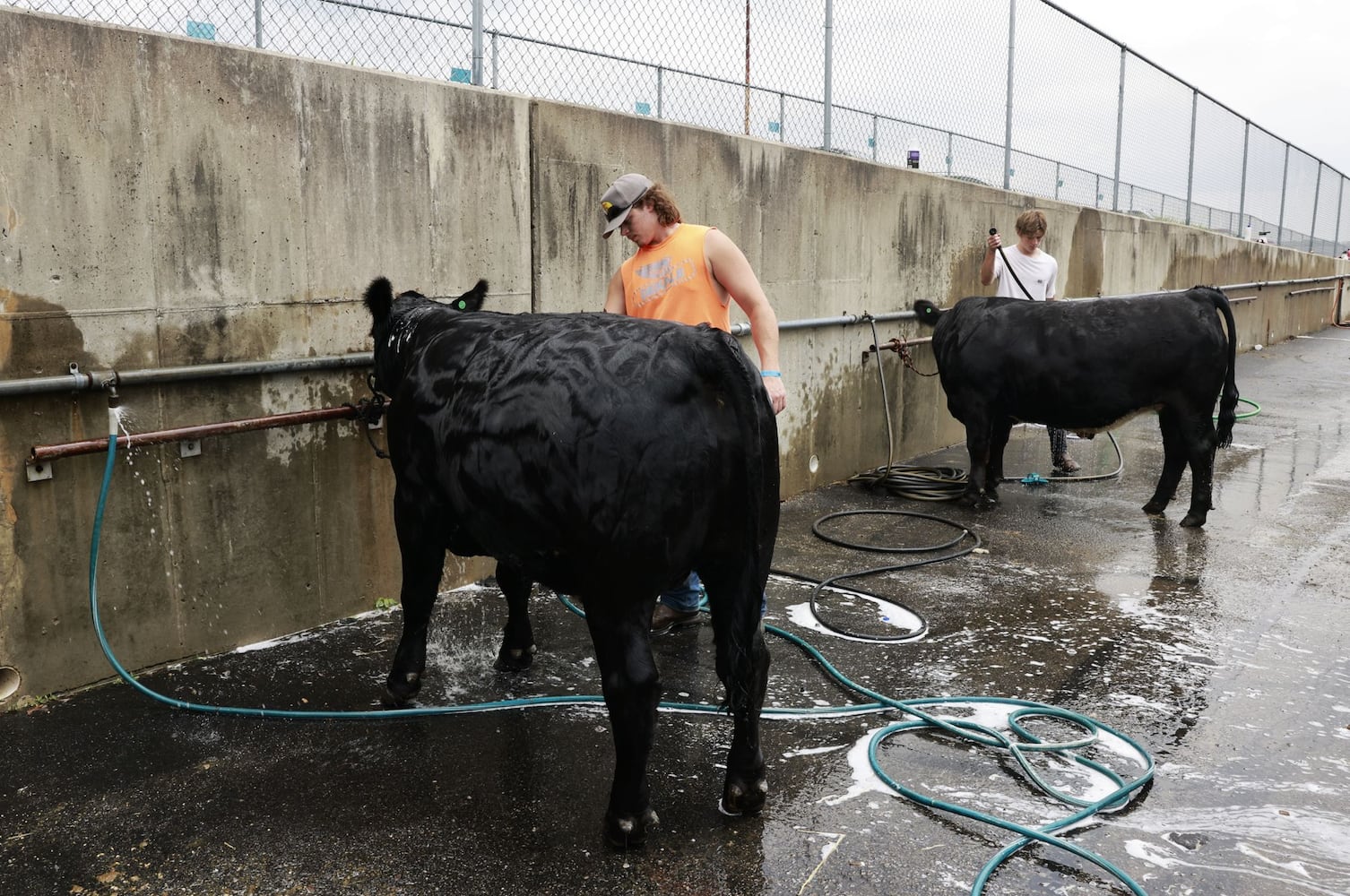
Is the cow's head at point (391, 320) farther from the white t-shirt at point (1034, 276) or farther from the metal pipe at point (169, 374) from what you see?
the white t-shirt at point (1034, 276)

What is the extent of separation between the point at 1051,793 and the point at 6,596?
3.52 m

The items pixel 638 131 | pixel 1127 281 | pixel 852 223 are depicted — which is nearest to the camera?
pixel 638 131

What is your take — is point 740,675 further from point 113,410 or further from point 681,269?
point 113,410

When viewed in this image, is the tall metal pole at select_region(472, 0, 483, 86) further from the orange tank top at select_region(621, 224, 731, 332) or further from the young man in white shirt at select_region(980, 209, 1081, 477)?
the young man in white shirt at select_region(980, 209, 1081, 477)

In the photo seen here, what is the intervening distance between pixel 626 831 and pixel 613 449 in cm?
103

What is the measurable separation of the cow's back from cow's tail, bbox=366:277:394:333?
0.98 meters

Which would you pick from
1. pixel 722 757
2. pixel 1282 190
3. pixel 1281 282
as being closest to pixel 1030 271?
pixel 722 757

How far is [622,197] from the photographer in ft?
13.5

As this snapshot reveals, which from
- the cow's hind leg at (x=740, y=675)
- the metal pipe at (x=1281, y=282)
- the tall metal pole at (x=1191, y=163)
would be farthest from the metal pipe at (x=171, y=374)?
the tall metal pole at (x=1191, y=163)

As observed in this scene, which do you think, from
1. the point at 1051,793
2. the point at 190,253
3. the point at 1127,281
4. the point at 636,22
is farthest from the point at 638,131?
the point at 1127,281

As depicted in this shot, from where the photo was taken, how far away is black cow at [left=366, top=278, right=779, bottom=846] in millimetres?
2863

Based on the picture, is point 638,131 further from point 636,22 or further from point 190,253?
point 190,253

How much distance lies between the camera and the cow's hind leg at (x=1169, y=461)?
674cm

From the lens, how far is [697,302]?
13.8ft
